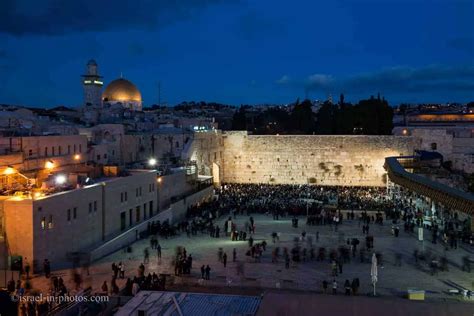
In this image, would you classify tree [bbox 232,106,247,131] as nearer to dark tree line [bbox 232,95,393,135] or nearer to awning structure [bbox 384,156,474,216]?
dark tree line [bbox 232,95,393,135]

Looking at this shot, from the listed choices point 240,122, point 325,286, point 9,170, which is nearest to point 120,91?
point 240,122

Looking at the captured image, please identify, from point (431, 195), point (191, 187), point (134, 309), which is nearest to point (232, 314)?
point (134, 309)

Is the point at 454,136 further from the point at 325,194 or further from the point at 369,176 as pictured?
the point at 325,194

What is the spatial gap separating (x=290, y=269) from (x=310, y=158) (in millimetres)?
22259

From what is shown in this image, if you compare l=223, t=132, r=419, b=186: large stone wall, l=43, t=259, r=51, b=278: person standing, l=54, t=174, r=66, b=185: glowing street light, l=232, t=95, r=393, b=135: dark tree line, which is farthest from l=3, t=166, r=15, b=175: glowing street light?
l=232, t=95, r=393, b=135: dark tree line

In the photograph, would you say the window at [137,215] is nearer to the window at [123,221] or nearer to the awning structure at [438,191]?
the window at [123,221]

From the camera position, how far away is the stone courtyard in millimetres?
13609

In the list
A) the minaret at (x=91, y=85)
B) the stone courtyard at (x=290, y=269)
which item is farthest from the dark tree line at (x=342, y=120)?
the stone courtyard at (x=290, y=269)

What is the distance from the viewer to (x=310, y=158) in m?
37.4

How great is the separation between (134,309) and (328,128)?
38.1 m

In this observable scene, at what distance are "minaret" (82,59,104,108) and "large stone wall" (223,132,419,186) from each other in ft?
60.8

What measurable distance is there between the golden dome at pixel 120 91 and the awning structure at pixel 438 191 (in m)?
30.3

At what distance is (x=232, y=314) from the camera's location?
8.20 metres

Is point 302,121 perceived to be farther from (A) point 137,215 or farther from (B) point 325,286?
(B) point 325,286
